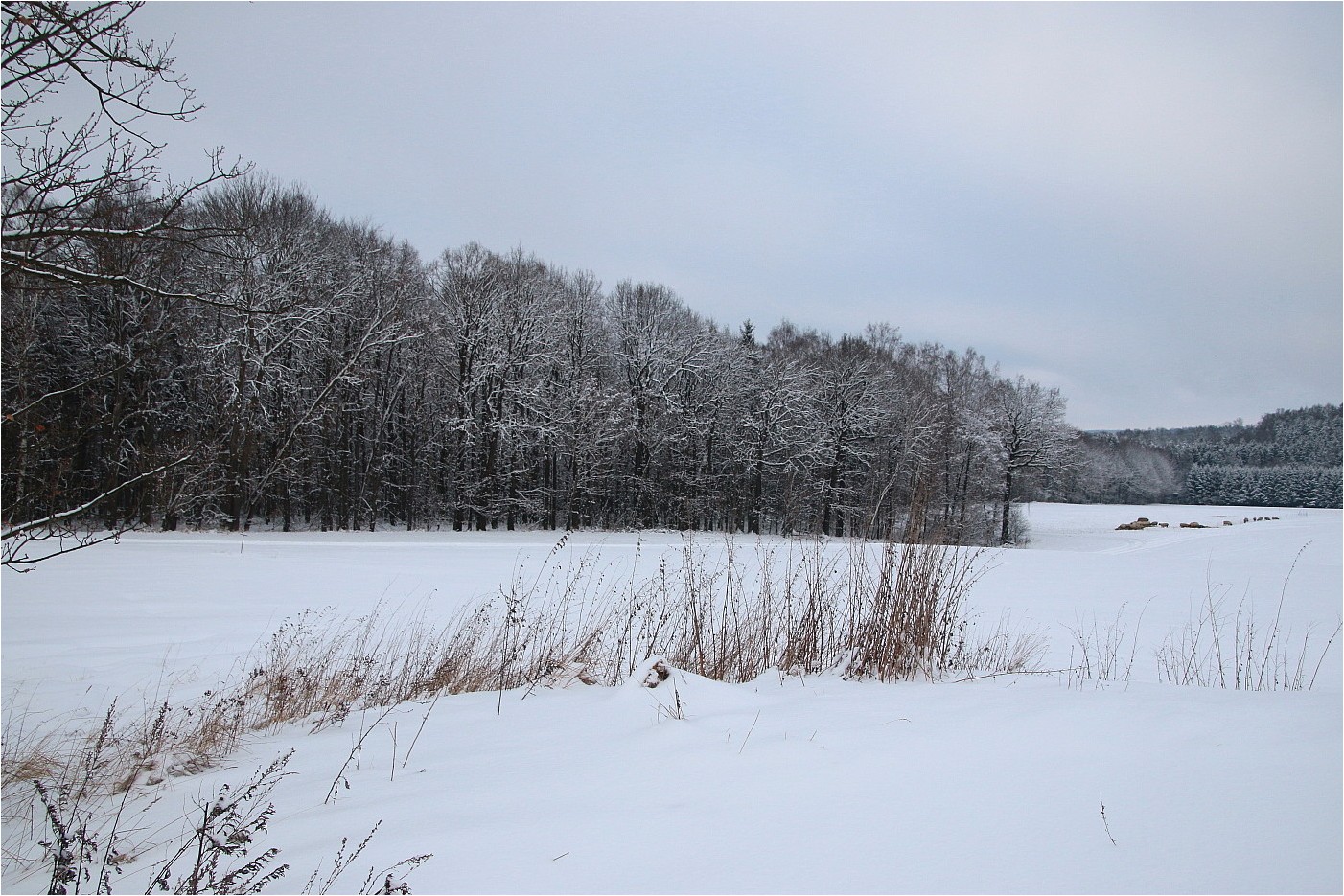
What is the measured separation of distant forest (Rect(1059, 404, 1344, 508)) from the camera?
225ft

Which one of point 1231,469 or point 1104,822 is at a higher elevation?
point 1231,469

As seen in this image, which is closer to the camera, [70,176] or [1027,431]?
[70,176]

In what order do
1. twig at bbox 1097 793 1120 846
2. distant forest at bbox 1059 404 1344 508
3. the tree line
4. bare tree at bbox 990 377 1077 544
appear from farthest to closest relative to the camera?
1. distant forest at bbox 1059 404 1344 508
2. bare tree at bbox 990 377 1077 544
3. the tree line
4. twig at bbox 1097 793 1120 846

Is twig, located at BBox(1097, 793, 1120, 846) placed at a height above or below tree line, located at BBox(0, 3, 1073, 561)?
below

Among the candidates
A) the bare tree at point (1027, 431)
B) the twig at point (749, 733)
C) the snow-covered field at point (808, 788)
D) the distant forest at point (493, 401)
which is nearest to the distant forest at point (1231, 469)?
the bare tree at point (1027, 431)

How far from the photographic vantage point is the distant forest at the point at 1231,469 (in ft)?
225

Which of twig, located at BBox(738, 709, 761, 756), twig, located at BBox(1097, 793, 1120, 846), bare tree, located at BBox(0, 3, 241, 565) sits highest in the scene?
bare tree, located at BBox(0, 3, 241, 565)

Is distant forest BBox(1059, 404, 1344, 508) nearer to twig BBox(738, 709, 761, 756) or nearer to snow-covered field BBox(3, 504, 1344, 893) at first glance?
snow-covered field BBox(3, 504, 1344, 893)

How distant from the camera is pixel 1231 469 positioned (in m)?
78.3

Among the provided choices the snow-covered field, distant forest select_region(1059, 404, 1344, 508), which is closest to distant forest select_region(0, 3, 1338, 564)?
the snow-covered field

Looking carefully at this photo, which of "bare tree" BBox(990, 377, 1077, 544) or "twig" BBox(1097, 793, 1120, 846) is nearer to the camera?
"twig" BBox(1097, 793, 1120, 846)

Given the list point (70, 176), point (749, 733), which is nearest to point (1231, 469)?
point (749, 733)

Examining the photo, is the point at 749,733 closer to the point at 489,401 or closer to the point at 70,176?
the point at 70,176

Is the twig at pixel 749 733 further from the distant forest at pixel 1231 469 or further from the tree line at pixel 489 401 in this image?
the distant forest at pixel 1231 469
